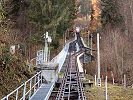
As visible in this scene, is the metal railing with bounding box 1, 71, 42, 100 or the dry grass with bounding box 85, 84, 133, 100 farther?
the dry grass with bounding box 85, 84, 133, 100

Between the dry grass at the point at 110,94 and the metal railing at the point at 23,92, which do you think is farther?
the dry grass at the point at 110,94

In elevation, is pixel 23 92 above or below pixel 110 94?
above

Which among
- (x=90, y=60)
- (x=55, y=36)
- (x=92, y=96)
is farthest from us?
(x=90, y=60)

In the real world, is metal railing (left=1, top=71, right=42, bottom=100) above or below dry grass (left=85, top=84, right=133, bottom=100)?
above

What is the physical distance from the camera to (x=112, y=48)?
2130 inches

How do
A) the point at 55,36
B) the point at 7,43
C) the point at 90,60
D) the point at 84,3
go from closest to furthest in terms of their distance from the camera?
the point at 7,43
the point at 55,36
the point at 90,60
the point at 84,3

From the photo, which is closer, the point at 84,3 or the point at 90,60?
the point at 90,60

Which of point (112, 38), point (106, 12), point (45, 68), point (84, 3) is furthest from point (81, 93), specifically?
point (84, 3)

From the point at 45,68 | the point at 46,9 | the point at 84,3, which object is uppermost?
the point at 84,3

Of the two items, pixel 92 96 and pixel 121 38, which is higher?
pixel 121 38

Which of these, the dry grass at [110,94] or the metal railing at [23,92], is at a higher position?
the metal railing at [23,92]

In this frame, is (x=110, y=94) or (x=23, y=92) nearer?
(x=23, y=92)

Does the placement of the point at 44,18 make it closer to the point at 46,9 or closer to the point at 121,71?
the point at 46,9

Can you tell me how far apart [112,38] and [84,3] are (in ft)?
281
